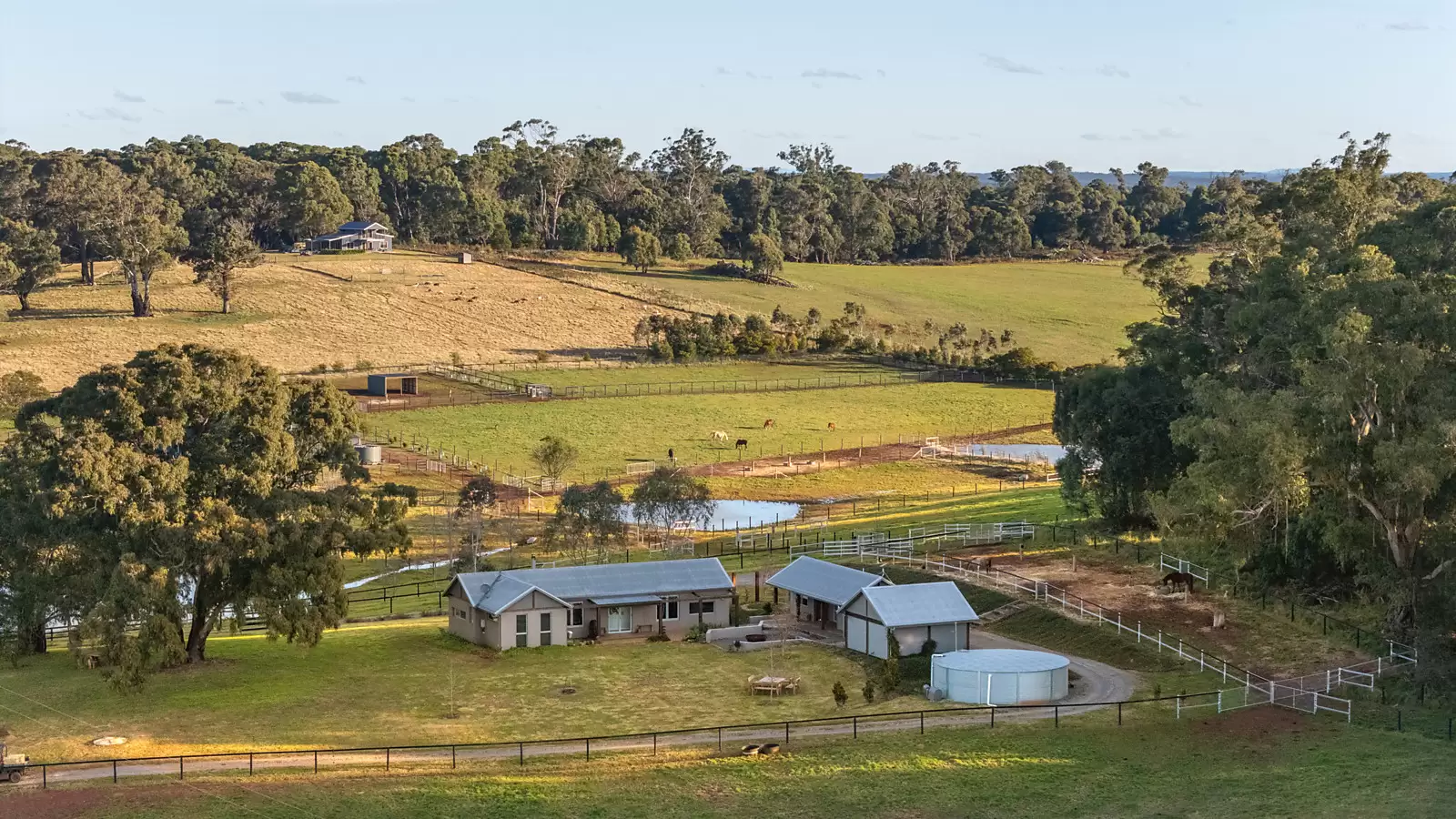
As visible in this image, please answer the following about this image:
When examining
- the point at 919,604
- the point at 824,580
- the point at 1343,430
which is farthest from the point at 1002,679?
the point at 824,580

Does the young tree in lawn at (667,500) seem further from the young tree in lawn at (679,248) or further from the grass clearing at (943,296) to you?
the young tree in lawn at (679,248)

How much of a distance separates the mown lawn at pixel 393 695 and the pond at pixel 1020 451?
4243cm

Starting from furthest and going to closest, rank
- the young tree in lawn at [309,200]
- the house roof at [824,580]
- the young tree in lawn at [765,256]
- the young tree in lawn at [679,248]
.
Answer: the young tree in lawn at [679,248], the young tree in lawn at [309,200], the young tree in lawn at [765,256], the house roof at [824,580]

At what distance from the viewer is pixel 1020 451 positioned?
9244cm

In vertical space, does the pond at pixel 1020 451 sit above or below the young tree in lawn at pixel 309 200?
below

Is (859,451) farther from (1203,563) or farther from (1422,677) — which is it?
(1422,677)

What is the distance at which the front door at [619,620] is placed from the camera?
52.9m

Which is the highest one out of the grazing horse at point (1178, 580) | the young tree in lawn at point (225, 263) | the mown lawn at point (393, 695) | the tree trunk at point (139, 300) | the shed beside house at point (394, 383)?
the young tree in lawn at point (225, 263)

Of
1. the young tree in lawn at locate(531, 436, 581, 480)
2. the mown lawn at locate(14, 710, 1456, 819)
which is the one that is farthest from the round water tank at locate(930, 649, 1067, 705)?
the young tree in lawn at locate(531, 436, 581, 480)

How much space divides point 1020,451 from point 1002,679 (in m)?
52.1

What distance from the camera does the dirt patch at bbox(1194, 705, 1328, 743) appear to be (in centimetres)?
3734

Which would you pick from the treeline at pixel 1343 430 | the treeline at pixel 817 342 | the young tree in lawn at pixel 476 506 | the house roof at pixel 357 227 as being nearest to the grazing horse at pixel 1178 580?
the treeline at pixel 1343 430

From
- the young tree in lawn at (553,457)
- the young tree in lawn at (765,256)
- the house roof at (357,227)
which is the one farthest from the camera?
the house roof at (357,227)

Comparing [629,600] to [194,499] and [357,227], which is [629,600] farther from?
[357,227]
